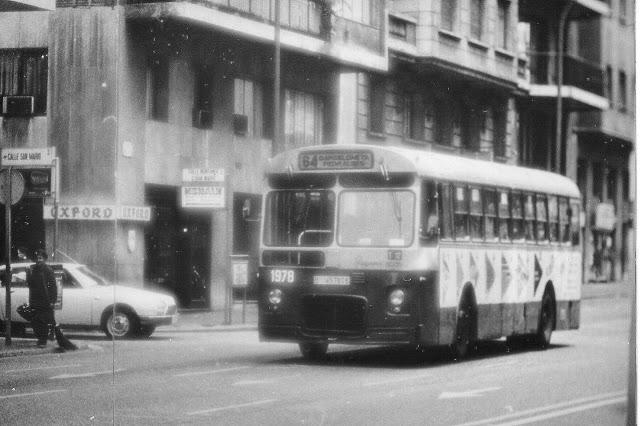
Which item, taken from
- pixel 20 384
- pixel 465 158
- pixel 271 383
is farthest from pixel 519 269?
pixel 20 384

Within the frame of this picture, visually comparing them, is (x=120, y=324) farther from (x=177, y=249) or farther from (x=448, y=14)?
(x=448, y=14)

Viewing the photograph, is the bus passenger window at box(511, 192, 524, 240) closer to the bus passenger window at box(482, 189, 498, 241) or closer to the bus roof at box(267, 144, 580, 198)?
the bus passenger window at box(482, 189, 498, 241)

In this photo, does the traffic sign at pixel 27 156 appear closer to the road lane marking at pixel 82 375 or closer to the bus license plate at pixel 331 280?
the road lane marking at pixel 82 375

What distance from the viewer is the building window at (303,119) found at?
32.4ft

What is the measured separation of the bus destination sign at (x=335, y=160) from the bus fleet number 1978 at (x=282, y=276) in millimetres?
1088

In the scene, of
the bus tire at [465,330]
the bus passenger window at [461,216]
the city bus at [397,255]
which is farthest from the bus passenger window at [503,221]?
the bus tire at [465,330]

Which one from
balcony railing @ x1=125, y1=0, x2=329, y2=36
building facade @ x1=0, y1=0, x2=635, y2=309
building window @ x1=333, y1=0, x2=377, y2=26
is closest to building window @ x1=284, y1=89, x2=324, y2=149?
building facade @ x1=0, y1=0, x2=635, y2=309

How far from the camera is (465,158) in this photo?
1016 cm

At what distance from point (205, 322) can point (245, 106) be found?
1380mm

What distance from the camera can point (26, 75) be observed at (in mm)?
7938

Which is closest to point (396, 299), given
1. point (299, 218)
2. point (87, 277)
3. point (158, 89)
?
point (299, 218)

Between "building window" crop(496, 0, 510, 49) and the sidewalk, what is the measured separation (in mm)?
1437

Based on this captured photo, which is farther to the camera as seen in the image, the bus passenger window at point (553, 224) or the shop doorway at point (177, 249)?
the bus passenger window at point (553, 224)

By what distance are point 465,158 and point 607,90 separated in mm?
1751
